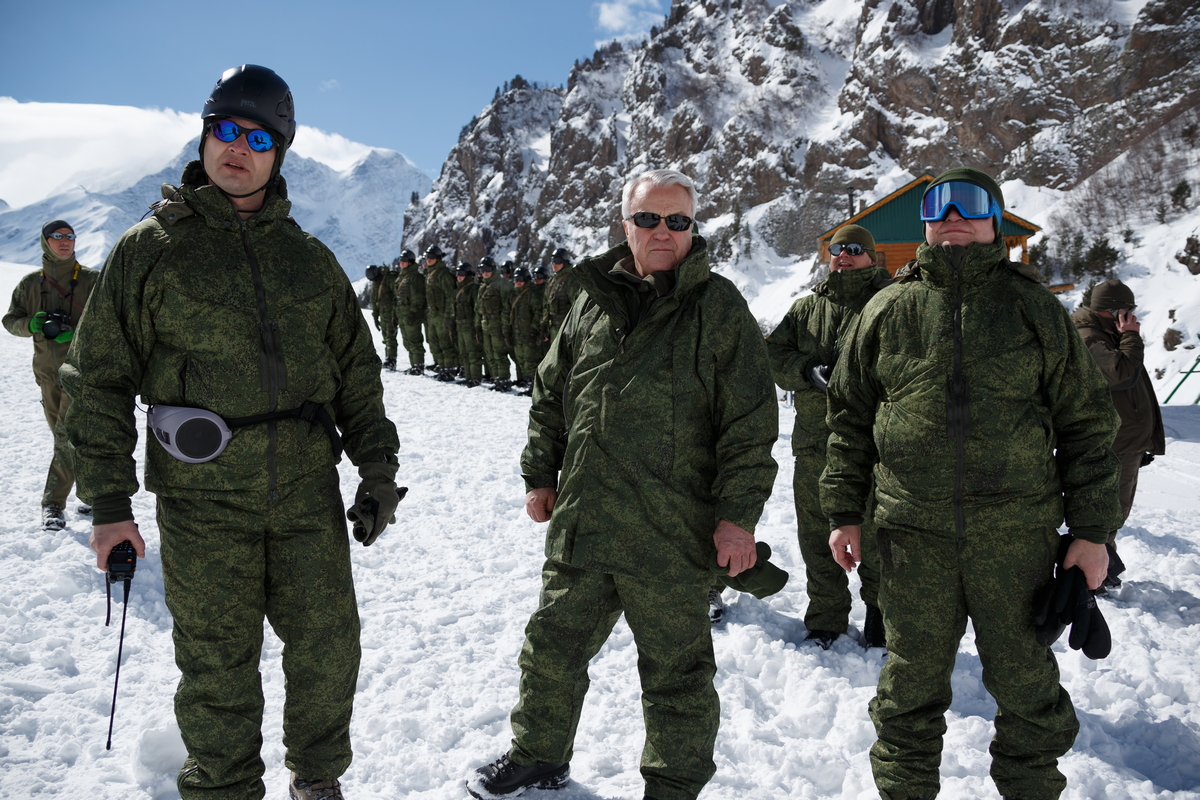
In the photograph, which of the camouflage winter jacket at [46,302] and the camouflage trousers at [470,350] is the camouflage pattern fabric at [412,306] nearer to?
the camouflage trousers at [470,350]

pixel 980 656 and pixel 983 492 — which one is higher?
pixel 983 492

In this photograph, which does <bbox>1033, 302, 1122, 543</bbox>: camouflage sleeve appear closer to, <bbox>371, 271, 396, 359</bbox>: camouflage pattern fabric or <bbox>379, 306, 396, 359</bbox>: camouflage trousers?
<bbox>371, 271, 396, 359</bbox>: camouflage pattern fabric

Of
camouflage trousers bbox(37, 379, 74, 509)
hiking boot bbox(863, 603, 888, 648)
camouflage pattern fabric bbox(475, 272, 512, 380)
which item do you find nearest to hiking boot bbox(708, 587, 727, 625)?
hiking boot bbox(863, 603, 888, 648)

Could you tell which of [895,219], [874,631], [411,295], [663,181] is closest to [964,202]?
[663,181]

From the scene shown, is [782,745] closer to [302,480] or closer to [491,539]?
[302,480]

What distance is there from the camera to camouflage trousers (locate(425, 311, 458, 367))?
1352 centimetres

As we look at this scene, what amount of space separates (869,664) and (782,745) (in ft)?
2.61

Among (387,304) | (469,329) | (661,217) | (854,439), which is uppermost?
(387,304)

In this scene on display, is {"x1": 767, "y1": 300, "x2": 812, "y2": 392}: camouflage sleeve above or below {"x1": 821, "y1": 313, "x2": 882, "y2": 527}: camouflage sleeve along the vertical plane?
above

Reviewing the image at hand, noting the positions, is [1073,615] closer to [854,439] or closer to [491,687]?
[854,439]

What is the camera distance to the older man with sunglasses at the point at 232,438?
2033mm

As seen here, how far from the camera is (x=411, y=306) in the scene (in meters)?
14.0

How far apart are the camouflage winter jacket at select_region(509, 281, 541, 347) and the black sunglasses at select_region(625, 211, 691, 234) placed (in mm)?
9147

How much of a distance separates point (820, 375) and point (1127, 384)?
2410 millimetres
